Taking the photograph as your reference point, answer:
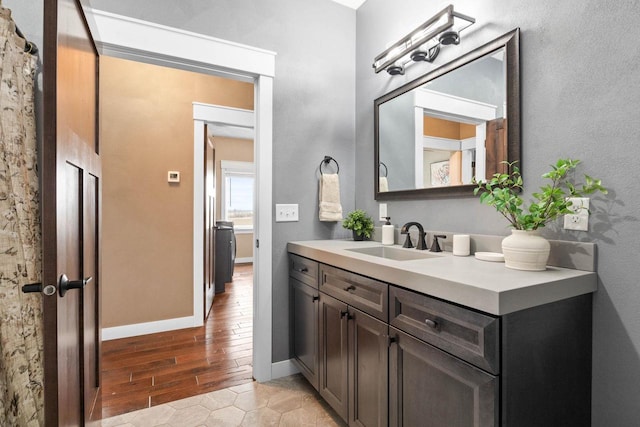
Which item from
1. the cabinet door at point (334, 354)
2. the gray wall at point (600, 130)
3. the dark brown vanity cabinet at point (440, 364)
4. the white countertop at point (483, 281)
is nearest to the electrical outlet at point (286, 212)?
the cabinet door at point (334, 354)

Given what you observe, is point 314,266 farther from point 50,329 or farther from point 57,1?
point 57,1

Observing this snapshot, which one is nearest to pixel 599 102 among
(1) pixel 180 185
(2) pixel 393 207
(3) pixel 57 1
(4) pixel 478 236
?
(4) pixel 478 236

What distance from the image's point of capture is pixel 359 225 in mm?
2344

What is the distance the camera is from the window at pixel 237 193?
6.75 m

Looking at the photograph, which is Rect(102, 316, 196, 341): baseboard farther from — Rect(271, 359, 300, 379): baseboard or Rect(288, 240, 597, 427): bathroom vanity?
Rect(288, 240, 597, 427): bathroom vanity

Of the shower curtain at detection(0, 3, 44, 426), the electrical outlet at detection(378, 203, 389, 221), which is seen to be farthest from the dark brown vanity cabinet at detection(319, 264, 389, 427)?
the shower curtain at detection(0, 3, 44, 426)

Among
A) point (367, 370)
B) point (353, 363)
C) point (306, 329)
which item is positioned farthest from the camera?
point (306, 329)

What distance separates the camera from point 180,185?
3248mm

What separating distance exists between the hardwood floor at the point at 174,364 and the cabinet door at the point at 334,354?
0.72m

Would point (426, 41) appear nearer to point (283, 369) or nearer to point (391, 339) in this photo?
point (391, 339)

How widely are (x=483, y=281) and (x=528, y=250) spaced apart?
306 mm

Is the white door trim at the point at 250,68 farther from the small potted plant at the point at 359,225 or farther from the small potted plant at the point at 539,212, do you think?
the small potted plant at the point at 539,212

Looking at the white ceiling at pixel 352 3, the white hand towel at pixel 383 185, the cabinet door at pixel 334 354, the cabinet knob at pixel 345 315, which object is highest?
the white ceiling at pixel 352 3

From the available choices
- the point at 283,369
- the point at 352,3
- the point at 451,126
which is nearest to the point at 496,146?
the point at 451,126
